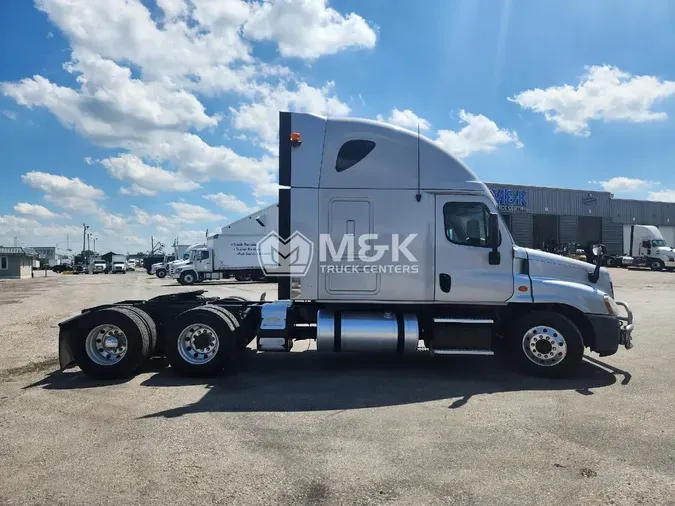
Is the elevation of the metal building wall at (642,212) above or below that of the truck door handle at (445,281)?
above

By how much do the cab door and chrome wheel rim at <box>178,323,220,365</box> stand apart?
364 centimetres

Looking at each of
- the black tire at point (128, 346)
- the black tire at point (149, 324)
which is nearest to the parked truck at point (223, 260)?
the black tire at point (149, 324)

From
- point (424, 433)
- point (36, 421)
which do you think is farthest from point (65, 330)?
point (424, 433)

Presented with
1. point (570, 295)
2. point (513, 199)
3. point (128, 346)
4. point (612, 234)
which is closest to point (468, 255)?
point (570, 295)

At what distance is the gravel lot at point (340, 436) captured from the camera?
12.0 ft

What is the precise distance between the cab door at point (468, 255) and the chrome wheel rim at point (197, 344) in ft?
11.9

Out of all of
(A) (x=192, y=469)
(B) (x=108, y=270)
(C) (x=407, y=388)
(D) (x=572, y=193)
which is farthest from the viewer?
(B) (x=108, y=270)

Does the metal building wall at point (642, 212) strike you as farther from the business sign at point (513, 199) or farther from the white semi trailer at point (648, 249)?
the business sign at point (513, 199)

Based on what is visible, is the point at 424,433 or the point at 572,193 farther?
the point at 572,193

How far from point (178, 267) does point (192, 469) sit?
32.7 m

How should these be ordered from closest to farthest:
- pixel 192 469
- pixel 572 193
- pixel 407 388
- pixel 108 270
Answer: pixel 192 469, pixel 407 388, pixel 572 193, pixel 108 270

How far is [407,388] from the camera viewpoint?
646 centimetres

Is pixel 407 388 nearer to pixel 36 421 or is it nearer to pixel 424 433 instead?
pixel 424 433

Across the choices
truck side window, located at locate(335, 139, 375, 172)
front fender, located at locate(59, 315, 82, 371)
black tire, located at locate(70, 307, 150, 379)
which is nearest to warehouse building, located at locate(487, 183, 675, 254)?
truck side window, located at locate(335, 139, 375, 172)
